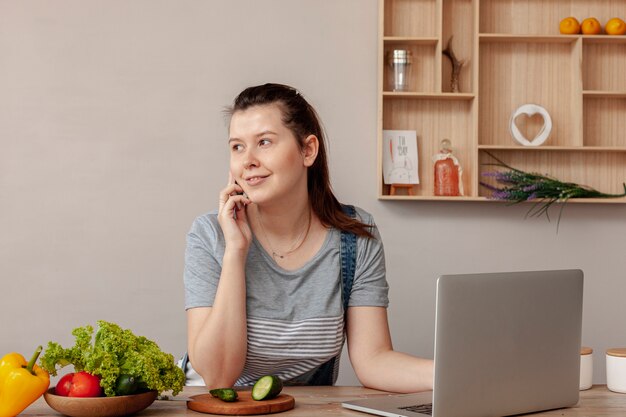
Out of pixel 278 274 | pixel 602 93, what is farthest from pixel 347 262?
pixel 602 93

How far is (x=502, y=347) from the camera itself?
1.43 metres

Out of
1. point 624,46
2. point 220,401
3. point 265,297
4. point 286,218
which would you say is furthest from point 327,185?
point 624,46

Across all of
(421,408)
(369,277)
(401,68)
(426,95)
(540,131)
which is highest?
(401,68)

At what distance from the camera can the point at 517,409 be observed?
4.89 ft

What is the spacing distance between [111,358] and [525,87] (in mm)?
2345

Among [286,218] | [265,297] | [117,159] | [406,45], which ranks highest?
[406,45]

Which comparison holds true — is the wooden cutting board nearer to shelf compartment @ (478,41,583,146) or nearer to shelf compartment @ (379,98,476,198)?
shelf compartment @ (379,98,476,198)

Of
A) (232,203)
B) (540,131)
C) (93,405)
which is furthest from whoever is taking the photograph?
(540,131)

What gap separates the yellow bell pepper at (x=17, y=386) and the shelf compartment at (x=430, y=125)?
2014mm

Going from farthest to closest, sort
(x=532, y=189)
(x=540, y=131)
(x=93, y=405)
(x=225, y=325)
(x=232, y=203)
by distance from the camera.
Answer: (x=540, y=131) → (x=532, y=189) → (x=232, y=203) → (x=225, y=325) → (x=93, y=405)

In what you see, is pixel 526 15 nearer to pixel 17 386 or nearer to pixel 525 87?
pixel 525 87

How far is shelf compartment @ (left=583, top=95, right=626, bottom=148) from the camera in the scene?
332 centimetres

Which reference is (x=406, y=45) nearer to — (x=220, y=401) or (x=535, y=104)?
(x=535, y=104)

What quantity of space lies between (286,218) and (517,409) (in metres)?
0.84
